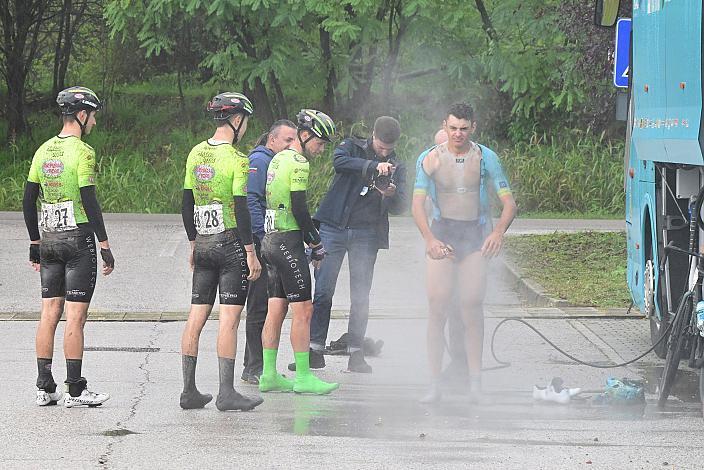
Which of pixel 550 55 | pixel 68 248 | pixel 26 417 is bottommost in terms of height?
pixel 26 417

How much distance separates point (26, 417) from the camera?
793 centimetres

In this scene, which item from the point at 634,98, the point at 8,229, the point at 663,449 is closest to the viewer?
the point at 663,449

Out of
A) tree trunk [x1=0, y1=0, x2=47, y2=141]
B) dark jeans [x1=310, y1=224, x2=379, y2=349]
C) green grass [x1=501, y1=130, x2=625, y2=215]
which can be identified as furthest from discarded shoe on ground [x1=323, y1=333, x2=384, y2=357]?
tree trunk [x1=0, y1=0, x2=47, y2=141]

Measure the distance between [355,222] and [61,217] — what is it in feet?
8.53

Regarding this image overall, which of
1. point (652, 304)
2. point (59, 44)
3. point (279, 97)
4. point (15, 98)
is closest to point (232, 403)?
point (652, 304)

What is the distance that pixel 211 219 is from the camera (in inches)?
328

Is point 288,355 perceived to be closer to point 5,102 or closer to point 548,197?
point 548,197

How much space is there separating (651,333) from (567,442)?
12.2 ft

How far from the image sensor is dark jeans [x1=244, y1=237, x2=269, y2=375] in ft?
30.9

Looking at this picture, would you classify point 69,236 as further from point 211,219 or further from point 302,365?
point 302,365

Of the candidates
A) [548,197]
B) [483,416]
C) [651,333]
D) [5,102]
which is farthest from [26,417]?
[5,102]

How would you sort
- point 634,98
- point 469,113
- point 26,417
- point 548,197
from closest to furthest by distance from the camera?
1. point 26,417
2. point 469,113
3. point 634,98
4. point 548,197

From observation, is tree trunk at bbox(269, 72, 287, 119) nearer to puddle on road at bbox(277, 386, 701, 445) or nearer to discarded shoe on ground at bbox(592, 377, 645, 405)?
puddle on road at bbox(277, 386, 701, 445)

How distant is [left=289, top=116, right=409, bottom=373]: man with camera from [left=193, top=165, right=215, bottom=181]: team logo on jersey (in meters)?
2.04
